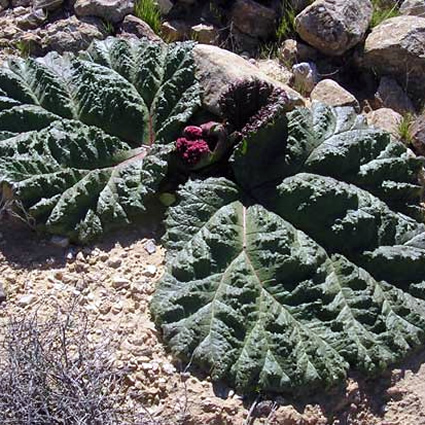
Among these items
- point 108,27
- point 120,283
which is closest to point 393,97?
point 108,27

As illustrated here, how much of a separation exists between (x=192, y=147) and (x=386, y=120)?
125cm

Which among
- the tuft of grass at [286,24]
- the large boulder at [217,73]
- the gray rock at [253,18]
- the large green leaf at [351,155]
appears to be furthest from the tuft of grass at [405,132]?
the gray rock at [253,18]

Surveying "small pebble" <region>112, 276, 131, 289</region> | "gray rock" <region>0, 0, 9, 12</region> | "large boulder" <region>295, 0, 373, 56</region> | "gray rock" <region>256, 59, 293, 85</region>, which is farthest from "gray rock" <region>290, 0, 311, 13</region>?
"small pebble" <region>112, 276, 131, 289</region>

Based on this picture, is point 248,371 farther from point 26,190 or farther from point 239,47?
point 239,47

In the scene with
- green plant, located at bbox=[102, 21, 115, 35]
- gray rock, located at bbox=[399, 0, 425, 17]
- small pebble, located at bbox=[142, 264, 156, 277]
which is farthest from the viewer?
gray rock, located at bbox=[399, 0, 425, 17]

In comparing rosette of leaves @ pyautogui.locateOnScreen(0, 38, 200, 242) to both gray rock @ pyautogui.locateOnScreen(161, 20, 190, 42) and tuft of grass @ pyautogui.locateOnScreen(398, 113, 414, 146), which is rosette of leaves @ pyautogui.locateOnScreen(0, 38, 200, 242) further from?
tuft of grass @ pyautogui.locateOnScreen(398, 113, 414, 146)

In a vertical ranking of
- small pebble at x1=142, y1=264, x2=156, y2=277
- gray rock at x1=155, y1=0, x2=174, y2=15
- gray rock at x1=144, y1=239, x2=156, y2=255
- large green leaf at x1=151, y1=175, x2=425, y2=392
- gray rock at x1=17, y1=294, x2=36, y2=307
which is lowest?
gray rock at x1=17, y1=294, x2=36, y2=307

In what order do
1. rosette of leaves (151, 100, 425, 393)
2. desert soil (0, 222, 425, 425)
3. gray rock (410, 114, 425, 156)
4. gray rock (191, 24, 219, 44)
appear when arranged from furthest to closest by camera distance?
gray rock (191, 24, 219, 44)
gray rock (410, 114, 425, 156)
rosette of leaves (151, 100, 425, 393)
desert soil (0, 222, 425, 425)

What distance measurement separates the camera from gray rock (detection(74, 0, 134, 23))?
202 inches

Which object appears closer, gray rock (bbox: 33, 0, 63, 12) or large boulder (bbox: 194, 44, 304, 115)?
large boulder (bbox: 194, 44, 304, 115)

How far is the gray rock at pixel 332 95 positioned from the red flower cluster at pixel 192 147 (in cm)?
94

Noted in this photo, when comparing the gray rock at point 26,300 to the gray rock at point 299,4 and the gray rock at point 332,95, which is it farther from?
the gray rock at point 299,4

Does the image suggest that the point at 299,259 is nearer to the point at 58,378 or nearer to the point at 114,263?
the point at 114,263

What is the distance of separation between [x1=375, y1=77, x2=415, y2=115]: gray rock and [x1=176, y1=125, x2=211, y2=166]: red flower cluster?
4.36 ft
